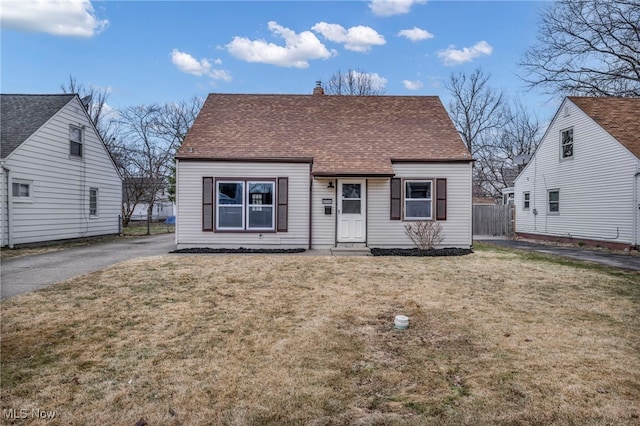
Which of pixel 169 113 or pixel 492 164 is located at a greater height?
pixel 169 113

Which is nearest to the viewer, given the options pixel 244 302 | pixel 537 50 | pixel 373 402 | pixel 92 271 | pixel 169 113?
pixel 373 402

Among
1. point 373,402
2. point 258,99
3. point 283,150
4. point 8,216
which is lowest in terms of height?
point 373,402

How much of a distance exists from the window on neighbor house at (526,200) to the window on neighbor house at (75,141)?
2097cm

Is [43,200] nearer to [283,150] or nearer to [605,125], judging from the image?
[283,150]

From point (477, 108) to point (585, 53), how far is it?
12.5 metres

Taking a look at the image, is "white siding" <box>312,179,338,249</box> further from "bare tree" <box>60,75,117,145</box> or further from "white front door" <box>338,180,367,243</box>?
"bare tree" <box>60,75,117,145</box>

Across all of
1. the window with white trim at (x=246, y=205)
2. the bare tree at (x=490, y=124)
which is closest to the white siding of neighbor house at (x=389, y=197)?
the window with white trim at (x=246, y=205)

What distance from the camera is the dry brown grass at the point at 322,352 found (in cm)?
282

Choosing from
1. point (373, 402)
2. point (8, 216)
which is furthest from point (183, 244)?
point (373, 402)

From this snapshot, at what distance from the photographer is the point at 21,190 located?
12234 millimetres

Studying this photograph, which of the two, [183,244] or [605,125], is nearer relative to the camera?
[183,244]

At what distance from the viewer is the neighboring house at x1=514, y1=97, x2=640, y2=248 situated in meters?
12.8

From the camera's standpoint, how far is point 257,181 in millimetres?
11828

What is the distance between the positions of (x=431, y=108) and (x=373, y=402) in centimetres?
1319
